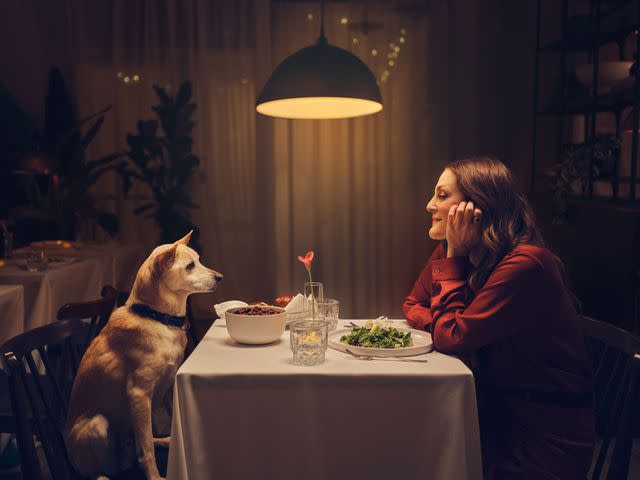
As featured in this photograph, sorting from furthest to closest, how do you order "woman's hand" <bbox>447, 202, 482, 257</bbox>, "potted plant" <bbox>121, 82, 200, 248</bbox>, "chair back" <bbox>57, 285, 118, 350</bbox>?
1. "potted plant" <bbox>121, 82, 200, 248</bbox>
2. "chair back" <bbox>57, 285, 118, 350</bbox>
3. "woman's hand" <bbox>447, 202, 482, 257</bbox>

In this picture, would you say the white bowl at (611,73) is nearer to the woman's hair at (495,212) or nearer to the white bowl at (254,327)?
the woman's hair at (495,212)

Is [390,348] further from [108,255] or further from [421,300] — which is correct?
[108,255]

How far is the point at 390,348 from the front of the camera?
5.11 feet

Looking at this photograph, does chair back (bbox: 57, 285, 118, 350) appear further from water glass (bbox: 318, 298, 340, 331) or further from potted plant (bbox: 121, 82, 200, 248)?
potted plant (bbox: 121, 82, 200, 248)

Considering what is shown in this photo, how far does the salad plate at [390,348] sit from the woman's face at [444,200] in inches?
11.0

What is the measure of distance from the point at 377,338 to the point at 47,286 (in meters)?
2.02

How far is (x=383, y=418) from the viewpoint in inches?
55.9

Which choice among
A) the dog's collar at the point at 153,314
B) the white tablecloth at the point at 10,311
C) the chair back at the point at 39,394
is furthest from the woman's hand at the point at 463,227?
the white tablecloth at the point at 10,311

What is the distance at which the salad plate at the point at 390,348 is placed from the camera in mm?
1535

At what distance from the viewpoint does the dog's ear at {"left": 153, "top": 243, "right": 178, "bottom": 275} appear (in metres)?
1.70

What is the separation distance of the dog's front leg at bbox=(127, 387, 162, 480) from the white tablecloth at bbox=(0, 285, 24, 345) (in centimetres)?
117

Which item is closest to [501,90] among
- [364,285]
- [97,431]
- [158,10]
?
[364,285]

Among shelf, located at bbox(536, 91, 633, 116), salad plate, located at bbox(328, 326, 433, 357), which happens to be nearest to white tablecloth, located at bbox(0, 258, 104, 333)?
salad plate, located at bbox(328, 326, 433, 357)

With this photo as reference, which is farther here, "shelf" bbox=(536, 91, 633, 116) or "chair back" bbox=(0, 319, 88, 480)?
"shelf" bbox=(536, 91, 633, 116)
